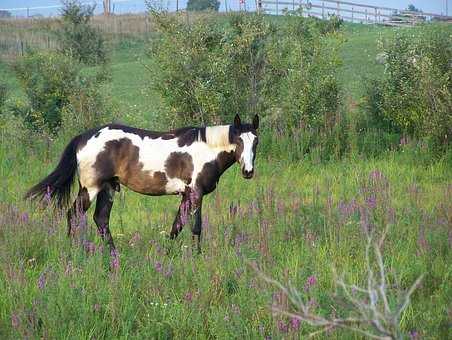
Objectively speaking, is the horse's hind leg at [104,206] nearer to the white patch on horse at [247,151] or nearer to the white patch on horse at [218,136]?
the white patch on horse at [218,136]

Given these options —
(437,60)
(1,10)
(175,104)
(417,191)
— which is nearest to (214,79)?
(175,104)

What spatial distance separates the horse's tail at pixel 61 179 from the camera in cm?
766

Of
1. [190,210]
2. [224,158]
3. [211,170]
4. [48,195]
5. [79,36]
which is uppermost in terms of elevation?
[79,36]

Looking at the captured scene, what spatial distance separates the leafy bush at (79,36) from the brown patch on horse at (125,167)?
106 ft

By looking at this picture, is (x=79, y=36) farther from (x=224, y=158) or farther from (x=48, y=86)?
(x=224, y=158)

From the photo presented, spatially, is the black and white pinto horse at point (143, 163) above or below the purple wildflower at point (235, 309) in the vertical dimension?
above

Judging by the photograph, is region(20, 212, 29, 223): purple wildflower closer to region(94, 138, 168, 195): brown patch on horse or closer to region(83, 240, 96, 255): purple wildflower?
region(83, 240, 96, 255): purple wildflower

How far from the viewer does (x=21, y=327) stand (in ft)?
15.2

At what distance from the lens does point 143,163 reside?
7.64m

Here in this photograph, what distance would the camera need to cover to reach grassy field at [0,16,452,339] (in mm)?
4883

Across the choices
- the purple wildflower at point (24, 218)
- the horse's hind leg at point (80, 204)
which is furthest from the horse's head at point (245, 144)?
the purple wildflower at point (24, 218)

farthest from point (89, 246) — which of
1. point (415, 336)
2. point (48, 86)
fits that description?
point (48, 86)

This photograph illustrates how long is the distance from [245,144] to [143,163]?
1224 millimetres

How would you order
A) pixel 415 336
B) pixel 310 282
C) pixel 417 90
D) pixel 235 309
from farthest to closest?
pixel 417 90, pixel 310 282, pixel 235 309, pixel 415 336
